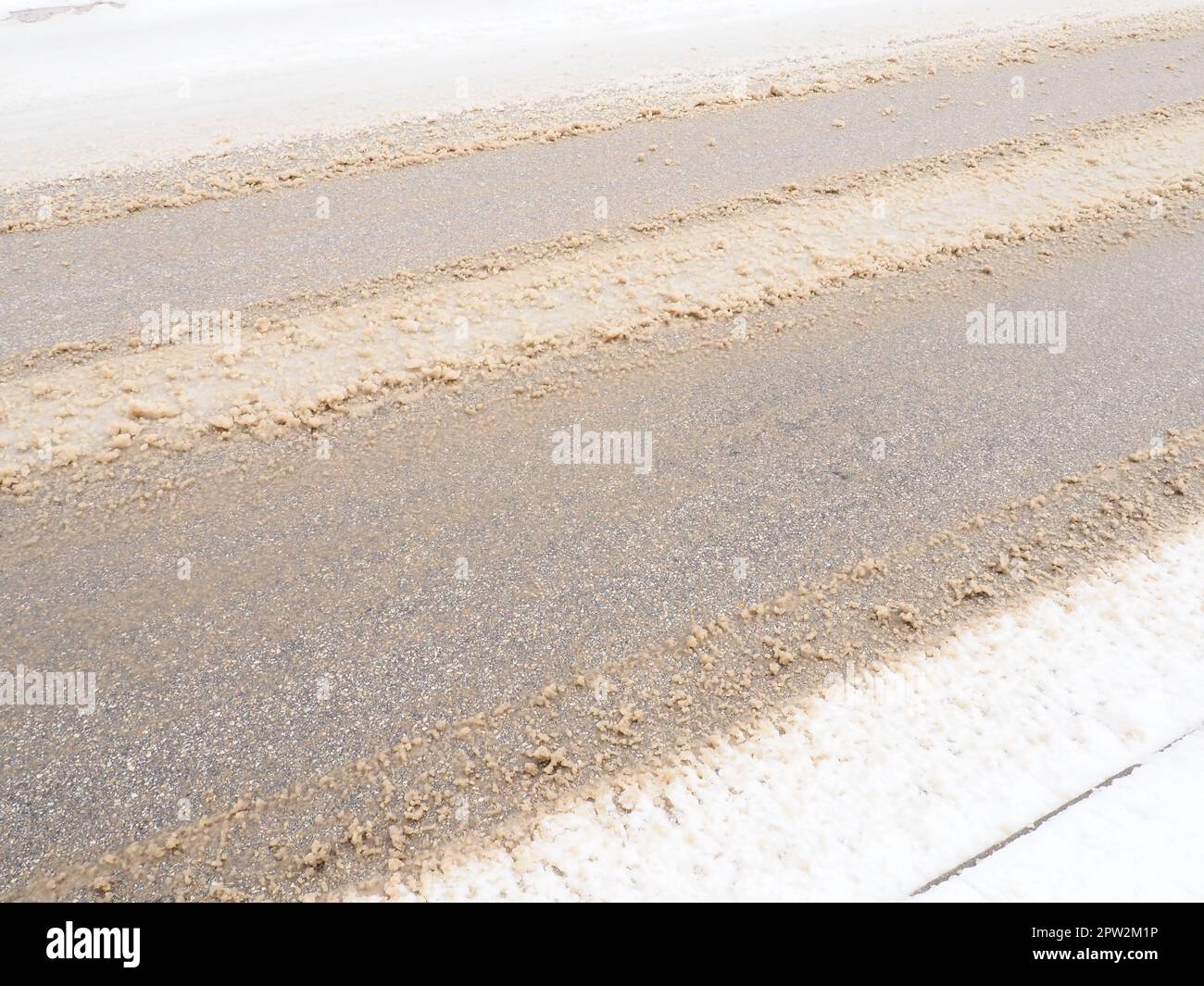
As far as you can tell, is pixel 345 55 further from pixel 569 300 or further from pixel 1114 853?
pixel 1114 853

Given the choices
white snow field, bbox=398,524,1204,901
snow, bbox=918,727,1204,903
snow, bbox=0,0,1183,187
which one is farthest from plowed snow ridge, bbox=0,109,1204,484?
snow, bbox=918,727,1204,903

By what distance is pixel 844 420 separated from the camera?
4.38 m

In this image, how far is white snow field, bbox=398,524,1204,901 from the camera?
258 centimetres

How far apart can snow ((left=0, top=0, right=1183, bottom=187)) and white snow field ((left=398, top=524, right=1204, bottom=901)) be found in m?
6.68

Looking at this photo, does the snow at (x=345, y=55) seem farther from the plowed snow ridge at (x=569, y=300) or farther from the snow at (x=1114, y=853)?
the snow at (x=1114, y=853)

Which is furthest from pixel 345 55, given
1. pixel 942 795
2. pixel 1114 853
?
pixel 1114 853

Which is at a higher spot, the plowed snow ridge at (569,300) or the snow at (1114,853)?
the plowed snow ridge at (569,300)

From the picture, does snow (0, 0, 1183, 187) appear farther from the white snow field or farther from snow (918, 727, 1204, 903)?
snow (918, 727, 1204, 903)

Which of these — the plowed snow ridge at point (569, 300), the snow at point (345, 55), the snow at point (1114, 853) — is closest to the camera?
the snow at point (1114, 853)

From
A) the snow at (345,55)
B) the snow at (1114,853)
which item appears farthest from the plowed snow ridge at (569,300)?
the snow at (1114,853)

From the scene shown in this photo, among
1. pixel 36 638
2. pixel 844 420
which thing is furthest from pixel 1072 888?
pixel 36 638

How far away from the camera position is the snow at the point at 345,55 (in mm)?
7645
